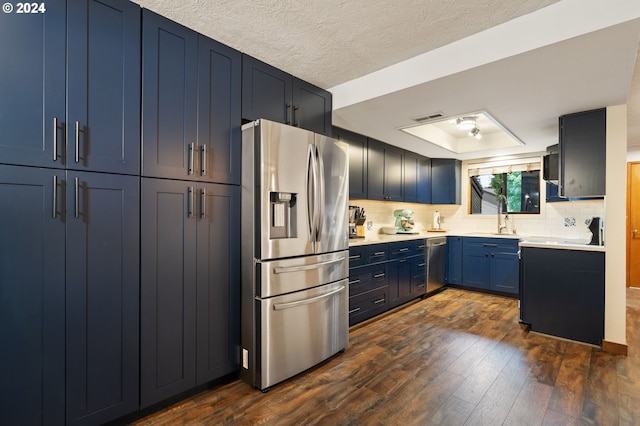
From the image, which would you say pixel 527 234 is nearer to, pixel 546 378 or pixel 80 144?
pixel 546 378

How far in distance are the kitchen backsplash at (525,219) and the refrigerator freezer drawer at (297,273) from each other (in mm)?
1876

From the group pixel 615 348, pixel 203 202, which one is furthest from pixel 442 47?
A: pixel 615 348

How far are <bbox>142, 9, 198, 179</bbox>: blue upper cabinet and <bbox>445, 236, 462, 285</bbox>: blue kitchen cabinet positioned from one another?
4479mm

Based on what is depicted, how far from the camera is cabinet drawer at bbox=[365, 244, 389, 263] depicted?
3.55 meters

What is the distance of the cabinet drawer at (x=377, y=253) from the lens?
11.6ft

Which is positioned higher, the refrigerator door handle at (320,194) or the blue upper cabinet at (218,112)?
the blue upper cabinet at (218,112)

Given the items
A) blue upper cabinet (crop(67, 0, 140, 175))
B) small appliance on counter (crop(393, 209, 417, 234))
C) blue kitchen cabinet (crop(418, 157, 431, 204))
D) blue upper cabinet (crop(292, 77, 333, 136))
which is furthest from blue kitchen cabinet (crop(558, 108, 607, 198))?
blue upper cabinet (crop(67, 0, 140, 175))

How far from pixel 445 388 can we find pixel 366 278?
1432 mm

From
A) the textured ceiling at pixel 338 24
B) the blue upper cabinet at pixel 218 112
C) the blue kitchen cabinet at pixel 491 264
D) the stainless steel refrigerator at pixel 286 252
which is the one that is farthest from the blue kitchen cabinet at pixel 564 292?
the blue upper cabinet at pixel 218 112

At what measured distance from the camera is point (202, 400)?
2.10 meters

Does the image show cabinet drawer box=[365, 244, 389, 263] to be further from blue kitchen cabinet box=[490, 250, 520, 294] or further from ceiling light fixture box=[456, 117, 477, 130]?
blue kitchen cabinet box=[490, 250, 520, 294]

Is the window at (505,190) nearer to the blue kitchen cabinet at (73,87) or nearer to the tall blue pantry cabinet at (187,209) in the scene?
the tall blue pantry cabinet at (187,209)

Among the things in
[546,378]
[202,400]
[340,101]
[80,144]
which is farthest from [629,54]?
[202,400]

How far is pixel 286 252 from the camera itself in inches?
91.8
